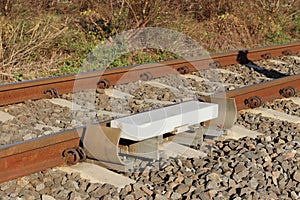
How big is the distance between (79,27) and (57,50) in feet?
7.53

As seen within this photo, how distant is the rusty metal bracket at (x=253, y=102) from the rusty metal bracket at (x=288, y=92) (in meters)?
0.78

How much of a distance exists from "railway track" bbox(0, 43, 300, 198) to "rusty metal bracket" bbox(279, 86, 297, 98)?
11 millimetres

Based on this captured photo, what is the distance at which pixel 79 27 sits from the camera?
1106 cm

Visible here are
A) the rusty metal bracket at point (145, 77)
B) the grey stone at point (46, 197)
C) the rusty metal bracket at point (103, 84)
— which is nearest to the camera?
the grey stone at point (46, 197)

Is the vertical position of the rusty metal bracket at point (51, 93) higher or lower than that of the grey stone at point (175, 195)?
→ lower

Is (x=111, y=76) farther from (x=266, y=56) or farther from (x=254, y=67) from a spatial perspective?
(x=266, y=56)

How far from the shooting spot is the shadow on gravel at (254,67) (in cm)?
809

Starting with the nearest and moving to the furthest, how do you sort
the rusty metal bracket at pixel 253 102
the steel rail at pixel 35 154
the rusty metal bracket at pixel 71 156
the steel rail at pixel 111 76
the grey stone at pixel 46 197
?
the grey stone at pixel 46 197 → the steel rail at pixel 35 154 → the rusty metal bracket at pixel 71 156 → the rusty metal bracket at pixel 253 102 → the steel rail at pixel 111 76

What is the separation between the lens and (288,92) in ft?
20.7

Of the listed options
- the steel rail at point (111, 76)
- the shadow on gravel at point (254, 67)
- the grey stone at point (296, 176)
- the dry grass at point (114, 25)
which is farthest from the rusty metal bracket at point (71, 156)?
the shadow on gravel at point (254, 67)

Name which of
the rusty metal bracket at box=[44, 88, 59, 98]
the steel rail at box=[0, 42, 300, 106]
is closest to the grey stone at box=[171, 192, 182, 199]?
the steel rail at box=[0, 42, 300, 106]

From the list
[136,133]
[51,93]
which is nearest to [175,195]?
[136,133]

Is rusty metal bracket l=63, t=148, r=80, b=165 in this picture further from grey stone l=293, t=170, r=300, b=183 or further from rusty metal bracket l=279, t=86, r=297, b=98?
rusty metal bracket l=279, t=86, r=297, b=98

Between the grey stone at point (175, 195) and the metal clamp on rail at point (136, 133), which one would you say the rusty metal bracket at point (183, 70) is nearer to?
the metal clamp on rail at point (136, 133)
